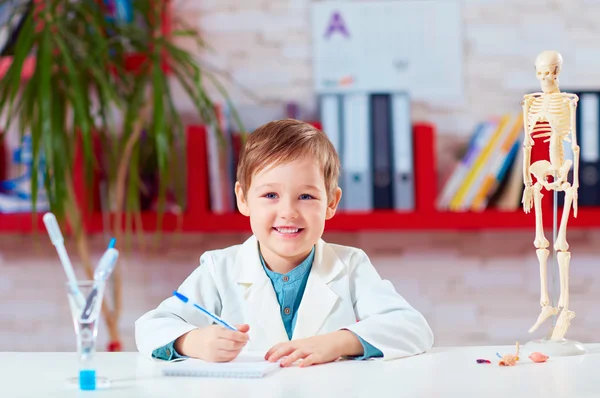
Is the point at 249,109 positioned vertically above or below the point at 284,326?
above

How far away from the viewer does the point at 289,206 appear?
1312 mm

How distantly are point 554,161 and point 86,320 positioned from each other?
0.73 meters

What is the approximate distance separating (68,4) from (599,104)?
5.47ft

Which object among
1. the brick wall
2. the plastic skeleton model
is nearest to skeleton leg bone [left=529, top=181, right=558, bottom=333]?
the plastic skeleton model

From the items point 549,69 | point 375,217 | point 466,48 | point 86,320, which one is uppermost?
point 466,48

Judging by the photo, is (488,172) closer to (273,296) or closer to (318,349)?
(273,296)

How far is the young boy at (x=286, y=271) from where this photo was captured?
4.31ft

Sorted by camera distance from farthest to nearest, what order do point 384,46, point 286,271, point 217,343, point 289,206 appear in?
1. point 384,46
2. point 286,271
3. point 289,206
4. point 217,343

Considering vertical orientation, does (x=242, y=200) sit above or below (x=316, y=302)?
above

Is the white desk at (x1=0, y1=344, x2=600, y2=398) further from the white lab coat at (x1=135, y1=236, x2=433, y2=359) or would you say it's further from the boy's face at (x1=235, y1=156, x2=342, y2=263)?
the boy's face at (x1=235, y1=156, x2=342, y2=263)

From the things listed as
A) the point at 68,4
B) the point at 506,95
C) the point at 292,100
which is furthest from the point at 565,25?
the point at 68,4

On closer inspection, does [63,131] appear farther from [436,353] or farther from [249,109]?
[436,353]

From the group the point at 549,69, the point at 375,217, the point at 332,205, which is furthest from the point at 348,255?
the point at 375,217

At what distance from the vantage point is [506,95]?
2.70 meters
